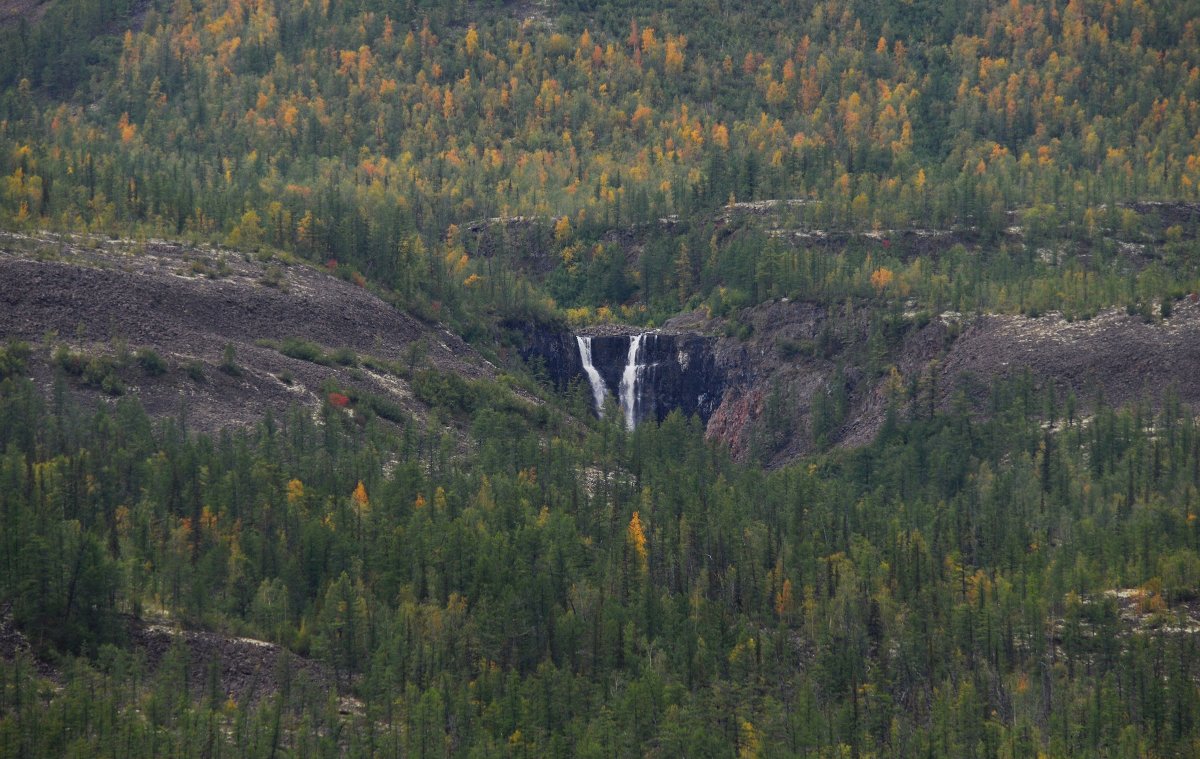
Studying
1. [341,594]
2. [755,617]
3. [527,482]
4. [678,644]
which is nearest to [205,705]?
[341,594]

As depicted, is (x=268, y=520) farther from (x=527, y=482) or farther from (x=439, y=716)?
(x=439, y=716)

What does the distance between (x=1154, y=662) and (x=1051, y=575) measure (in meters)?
16.4

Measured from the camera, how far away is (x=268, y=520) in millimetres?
173500

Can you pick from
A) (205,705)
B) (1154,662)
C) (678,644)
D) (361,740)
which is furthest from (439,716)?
(1154,662)

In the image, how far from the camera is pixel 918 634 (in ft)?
529

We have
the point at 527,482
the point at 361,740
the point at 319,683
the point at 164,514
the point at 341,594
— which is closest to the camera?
the point at 361,740

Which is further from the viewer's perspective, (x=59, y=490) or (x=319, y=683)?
(x=59, y=490)

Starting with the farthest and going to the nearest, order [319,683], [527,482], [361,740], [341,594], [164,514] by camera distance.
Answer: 1. [527,482]
2. [164,514]
3. [341,594]
4. [319,683]
5. [361,740]

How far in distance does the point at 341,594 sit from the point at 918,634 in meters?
37.9

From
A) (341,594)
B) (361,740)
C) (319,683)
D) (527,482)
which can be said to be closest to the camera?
(361,740)

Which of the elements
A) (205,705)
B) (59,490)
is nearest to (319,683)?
(205,705)

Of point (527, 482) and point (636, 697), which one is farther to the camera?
point (527, 482)

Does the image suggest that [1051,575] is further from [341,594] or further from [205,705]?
[205,705]

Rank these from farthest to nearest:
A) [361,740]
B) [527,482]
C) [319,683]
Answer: [527,482] → [319,683] → [361,740]
